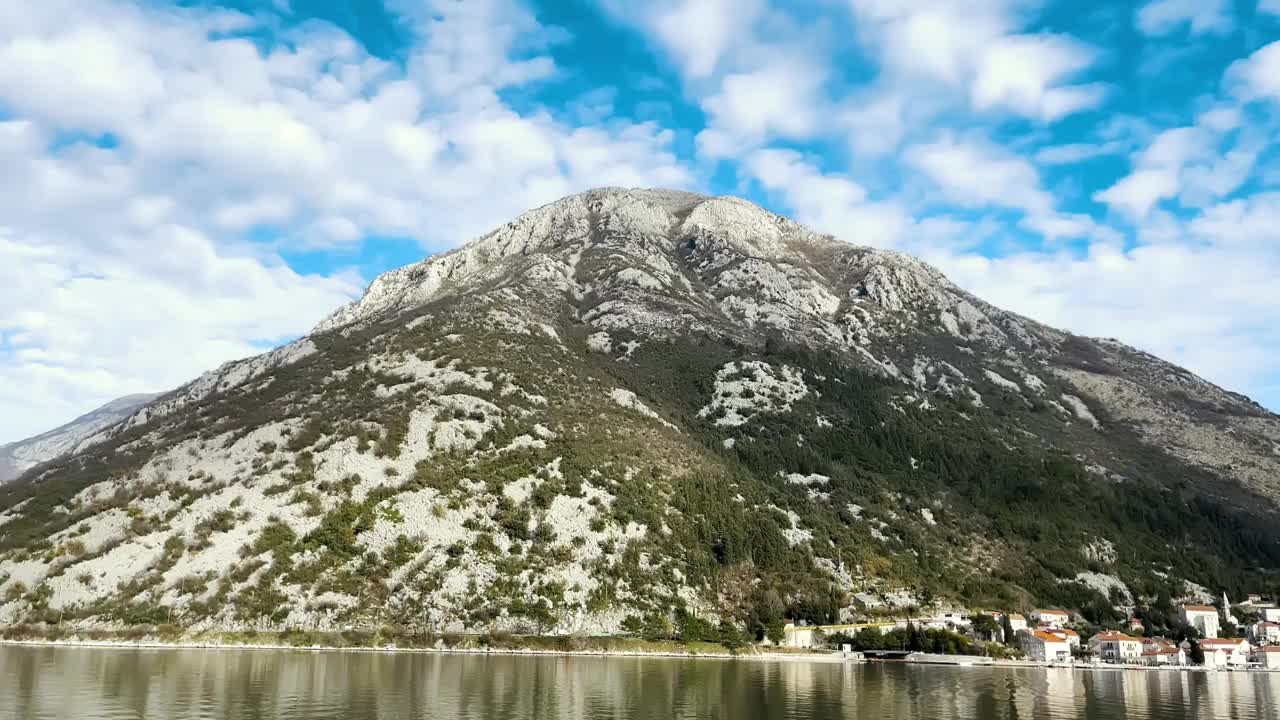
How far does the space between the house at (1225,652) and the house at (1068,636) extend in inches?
704

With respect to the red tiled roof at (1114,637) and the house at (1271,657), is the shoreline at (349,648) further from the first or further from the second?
the house at (1271,657)

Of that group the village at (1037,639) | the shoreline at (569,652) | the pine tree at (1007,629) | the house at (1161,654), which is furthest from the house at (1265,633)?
the pine tree at (1007,629)

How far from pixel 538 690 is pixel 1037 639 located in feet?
282

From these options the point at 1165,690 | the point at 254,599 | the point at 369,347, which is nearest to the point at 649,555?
the point at 254,599

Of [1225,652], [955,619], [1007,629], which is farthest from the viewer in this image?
[1225,652]

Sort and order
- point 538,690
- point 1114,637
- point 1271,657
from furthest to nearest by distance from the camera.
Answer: point 1271,657 → point 1114,637 → point 538,690

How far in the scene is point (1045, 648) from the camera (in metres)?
114

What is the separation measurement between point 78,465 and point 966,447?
6539 inches

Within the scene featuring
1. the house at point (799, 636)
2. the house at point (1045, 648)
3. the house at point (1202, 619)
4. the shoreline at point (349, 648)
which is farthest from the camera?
the house at point (1202, 619)

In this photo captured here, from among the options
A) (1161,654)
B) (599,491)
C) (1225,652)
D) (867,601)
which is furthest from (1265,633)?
(599,491)

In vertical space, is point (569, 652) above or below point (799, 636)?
below

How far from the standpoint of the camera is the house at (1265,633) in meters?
130

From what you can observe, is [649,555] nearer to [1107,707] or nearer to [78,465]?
[1107,707]

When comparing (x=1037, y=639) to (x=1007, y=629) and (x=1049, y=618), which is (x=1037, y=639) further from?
(x=1049, y=618)
